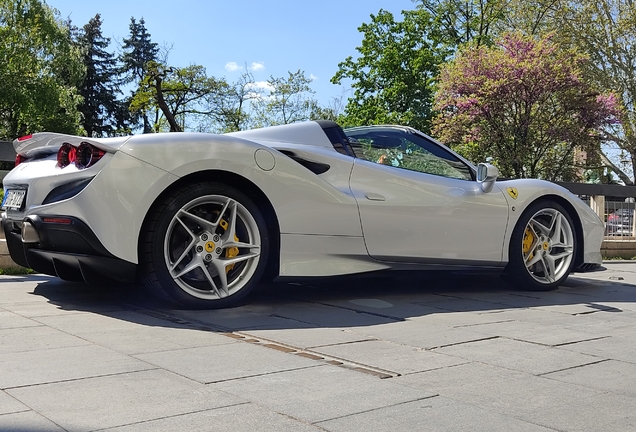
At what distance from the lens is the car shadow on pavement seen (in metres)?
4.46

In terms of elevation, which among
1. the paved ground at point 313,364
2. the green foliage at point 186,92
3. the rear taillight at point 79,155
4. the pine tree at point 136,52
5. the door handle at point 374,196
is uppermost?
the pine tree at point 136,52

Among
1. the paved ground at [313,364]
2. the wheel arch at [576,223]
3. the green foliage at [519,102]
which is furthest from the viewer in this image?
the green foliage at [519,102]

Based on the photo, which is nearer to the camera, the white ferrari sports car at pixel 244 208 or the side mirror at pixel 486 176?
the white ferrari sports car at pixel 244 208

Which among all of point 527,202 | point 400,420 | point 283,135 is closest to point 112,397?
point 400,420

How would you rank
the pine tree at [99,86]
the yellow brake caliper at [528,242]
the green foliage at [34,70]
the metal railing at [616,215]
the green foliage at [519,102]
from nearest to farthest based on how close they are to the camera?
the yellow brake caliper at [528,242] < the metal railing at [616,215] < the green foliage at [519,102] < the green foliage at [34,70] < the pine tree at [99,86]

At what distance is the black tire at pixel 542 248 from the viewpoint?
19.9 ft

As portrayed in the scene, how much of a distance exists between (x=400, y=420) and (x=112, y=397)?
1.06 metres

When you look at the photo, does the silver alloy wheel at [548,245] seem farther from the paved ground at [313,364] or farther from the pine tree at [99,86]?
the pine tree at [99,86]

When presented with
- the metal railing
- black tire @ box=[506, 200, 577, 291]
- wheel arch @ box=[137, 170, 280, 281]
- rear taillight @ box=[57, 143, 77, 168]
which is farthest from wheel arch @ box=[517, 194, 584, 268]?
the metal railing

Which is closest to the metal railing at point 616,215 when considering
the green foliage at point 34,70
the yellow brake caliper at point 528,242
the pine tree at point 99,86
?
the yellow brake caliper at point 528,242

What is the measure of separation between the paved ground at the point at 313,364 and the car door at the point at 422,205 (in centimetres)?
42

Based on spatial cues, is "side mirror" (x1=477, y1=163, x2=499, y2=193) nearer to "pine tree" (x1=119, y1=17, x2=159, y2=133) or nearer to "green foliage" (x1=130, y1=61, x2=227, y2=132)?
"green foliage" (x1=130, y1=61, x2=227, y2=132)

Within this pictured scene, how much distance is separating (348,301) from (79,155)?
214cm

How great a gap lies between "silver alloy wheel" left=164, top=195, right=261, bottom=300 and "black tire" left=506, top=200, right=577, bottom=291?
2441 mm
